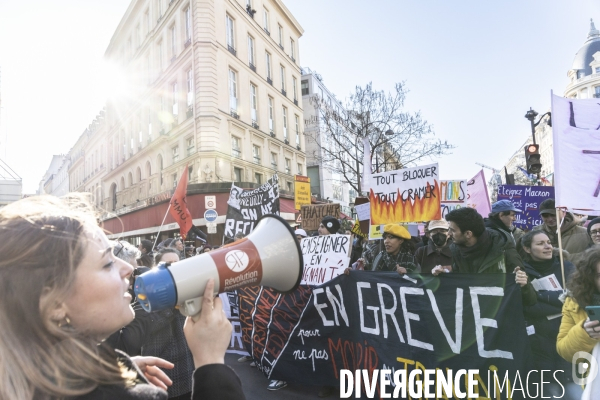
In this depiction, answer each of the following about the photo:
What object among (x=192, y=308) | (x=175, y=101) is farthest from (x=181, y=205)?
(x=175, y=101)

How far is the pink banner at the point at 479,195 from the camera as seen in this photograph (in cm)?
863

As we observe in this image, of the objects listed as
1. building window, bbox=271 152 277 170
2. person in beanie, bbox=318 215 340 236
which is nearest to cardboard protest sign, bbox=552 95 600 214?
person in beanie, bbox=318 215 340 236

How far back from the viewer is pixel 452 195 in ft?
28.1

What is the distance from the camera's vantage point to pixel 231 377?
1.14m

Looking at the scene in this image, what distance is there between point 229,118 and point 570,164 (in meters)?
19.3

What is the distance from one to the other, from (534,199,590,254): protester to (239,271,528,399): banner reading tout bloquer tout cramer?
2719mm

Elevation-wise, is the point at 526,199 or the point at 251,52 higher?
the point at 251,52

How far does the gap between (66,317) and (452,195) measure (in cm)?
857

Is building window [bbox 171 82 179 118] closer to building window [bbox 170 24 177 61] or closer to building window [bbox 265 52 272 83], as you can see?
building window [bbox 170 24 177 61]

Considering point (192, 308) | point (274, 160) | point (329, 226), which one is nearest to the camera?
point (192, 308)

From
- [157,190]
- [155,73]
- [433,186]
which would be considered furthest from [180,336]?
[155,73]

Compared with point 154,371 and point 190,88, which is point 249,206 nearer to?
point 154,371

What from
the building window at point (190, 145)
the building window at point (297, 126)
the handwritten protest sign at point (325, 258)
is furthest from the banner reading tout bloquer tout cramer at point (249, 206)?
the building window at point (297, 126)

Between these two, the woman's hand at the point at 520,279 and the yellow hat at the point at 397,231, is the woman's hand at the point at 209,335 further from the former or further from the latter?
the yellow hat at the point at 397,231
